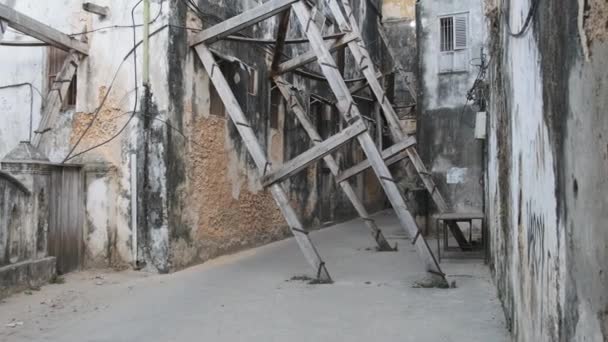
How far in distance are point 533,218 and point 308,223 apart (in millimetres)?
11776

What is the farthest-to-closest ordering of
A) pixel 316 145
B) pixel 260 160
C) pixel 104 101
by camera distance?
pixel 104 101 < pixel 316 145 < pixel 260 160

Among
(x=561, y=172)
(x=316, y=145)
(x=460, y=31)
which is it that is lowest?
(x=561, y=172)

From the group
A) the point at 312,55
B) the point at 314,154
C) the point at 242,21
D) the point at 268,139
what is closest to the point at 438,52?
the point at 312,55

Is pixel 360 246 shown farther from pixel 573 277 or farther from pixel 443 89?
pixel 573 277

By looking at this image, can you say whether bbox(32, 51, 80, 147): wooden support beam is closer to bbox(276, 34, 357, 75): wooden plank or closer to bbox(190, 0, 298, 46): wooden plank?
bbox(190, 0, 298, 46): wooden plank

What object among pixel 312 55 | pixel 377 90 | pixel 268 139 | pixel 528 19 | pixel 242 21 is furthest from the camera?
pixel 268 139

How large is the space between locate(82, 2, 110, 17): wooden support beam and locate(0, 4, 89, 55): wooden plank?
0.57m

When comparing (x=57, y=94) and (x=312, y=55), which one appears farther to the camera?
(x=312, y=55)

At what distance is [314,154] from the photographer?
8562mm

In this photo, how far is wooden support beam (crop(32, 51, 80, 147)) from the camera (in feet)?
31.5

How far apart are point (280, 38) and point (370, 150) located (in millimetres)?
3710

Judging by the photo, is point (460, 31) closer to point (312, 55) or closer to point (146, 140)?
point (312, 55)

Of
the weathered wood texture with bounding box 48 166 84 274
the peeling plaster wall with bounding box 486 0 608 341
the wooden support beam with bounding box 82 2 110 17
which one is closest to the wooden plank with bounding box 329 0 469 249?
the wooden support beam with bounding box 82 2 110 17

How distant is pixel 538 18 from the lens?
3176mm
